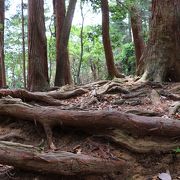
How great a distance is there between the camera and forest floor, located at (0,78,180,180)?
188 inches

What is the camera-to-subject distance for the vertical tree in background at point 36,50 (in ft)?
33.7

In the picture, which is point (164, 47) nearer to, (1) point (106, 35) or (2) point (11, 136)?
(2) point (11, 136)

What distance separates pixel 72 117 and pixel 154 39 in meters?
3.92

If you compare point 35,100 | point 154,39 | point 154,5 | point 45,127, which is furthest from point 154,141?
point 154,5

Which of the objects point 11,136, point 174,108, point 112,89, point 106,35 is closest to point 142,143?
point 174,108

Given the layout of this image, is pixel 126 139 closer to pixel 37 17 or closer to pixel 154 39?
pixel 154 39

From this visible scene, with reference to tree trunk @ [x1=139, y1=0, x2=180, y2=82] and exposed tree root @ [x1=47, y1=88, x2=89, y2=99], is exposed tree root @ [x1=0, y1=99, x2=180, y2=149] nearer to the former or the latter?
exposed tree root @ [x1=47, y1=88, x2=89, y2=99]

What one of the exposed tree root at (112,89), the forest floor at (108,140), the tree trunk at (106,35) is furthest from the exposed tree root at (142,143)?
the tree trunk at (106,35)

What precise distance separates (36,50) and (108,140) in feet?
19.2

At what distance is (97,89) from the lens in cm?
773

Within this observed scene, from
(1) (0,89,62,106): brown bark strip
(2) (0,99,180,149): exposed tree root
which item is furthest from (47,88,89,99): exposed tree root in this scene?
(2) (0,99,180,149): exposed tree root

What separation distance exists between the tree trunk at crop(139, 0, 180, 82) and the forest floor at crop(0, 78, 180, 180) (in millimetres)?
522

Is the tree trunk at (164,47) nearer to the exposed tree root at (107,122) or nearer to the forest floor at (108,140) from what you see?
the forest floor at (108,140)

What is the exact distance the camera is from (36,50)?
10414 mm
